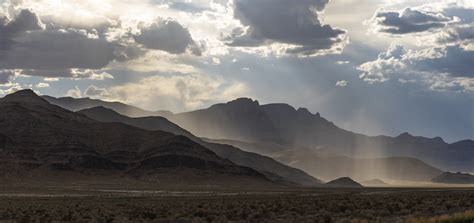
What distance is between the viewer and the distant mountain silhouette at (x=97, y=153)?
158 metres

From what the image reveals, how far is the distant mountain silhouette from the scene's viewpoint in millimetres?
157625

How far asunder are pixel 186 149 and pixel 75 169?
34140 mm

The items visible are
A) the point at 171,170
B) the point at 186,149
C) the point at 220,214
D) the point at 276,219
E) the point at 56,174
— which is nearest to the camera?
the point at 276,219

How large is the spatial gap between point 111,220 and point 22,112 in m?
155

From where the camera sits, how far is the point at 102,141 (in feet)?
614

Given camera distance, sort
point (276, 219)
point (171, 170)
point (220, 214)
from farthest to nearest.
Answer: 1. point (171, 170)
2. point (220, 214)
3. point (276, 219)

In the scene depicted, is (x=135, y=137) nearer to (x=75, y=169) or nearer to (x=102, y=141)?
(x=102, y=141)

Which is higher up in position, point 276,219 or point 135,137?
point 135,137

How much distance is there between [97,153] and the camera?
568 ft

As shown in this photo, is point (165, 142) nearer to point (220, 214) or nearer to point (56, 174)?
point (56, 174)

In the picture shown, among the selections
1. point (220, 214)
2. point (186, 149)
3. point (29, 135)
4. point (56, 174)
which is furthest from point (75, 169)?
point (220, 214)

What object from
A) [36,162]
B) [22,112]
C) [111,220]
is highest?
[22,112]

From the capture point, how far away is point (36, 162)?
518ft

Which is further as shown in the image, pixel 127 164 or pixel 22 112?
pixel 22 112
